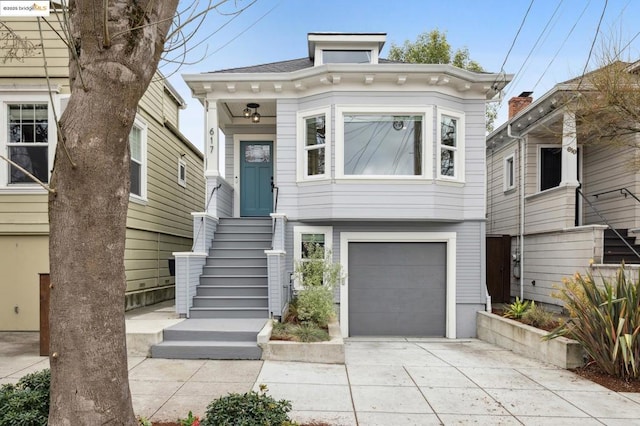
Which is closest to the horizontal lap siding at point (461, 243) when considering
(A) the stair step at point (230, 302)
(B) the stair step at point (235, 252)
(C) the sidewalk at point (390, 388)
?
(B) the stair step at point (235, 252)

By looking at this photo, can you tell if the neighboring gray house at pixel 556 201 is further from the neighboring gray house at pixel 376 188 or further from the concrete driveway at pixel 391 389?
the concrete driveway at pixel 391 389

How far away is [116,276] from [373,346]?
5.51 m

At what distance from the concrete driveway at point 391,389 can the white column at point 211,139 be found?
4.21 meters

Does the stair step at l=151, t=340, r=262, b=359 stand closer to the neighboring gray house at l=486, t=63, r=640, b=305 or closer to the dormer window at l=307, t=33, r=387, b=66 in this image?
the neighboring gray house at l=486, t=63, r=640, b=305

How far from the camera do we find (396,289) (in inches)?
325

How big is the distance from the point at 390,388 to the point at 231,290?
11.7 ft

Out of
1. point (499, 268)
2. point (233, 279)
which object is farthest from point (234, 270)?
point (499, 268)

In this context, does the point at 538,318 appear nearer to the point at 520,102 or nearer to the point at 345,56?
the point at 345,56

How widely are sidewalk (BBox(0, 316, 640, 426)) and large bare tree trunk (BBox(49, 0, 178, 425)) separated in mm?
1550

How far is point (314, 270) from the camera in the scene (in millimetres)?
6867

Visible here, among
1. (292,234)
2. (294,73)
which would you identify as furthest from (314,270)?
(294,73)

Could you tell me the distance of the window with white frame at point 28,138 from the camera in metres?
7.20

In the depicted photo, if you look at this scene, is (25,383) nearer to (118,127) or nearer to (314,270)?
(118,127)

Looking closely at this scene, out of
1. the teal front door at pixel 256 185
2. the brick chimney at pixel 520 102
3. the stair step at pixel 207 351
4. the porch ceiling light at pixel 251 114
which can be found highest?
the brick chimney at pixel 520 102
